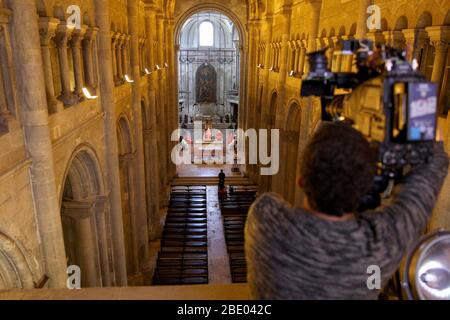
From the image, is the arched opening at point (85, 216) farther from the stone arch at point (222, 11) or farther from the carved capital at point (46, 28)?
the stone arch at point (222, 11)

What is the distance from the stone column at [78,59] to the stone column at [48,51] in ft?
3.47

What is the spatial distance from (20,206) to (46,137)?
94cm

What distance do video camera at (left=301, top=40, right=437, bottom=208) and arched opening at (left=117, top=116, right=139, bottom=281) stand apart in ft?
31.9

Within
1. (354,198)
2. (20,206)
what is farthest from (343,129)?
(20,206)

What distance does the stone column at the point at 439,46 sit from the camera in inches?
221

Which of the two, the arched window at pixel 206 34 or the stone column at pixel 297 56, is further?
the arched window at pixel 206 34

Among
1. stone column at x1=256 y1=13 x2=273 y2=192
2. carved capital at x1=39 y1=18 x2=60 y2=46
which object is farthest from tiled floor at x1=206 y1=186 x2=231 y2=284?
carved capital at x1=39 y1=18 x2=60 y2=46

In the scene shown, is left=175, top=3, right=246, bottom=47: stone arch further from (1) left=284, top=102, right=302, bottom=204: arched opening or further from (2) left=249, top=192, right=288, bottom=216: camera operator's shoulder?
(2) left=249, top=192, right=288, bottom=216: camera operator's shoulder

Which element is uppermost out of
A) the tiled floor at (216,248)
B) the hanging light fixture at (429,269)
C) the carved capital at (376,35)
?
the carved capital at (376,35)

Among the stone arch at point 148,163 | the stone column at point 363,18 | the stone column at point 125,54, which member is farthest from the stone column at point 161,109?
the stone column at point 363,18

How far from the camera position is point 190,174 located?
23438 mm

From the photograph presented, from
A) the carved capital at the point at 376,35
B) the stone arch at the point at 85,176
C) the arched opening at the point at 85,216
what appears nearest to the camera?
the carved capital at the point at 376,35

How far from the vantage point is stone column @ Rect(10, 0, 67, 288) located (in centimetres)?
466

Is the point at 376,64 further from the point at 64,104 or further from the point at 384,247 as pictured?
the point at 64,104
